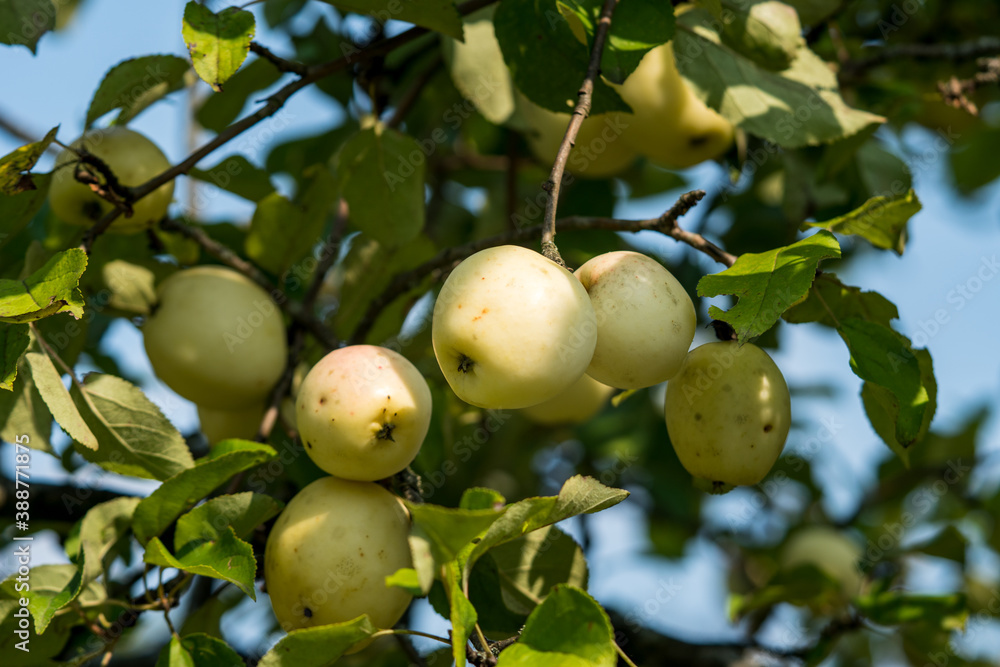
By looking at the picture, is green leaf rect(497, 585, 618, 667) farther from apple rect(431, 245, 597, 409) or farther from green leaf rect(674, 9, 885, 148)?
green leaf rect(674, 9, 885, 148)

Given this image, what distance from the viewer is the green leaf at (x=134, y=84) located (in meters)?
1.35

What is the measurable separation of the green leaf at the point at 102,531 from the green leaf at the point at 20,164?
49cm

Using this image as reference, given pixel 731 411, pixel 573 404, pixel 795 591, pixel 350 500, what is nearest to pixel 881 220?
pixel 731 411

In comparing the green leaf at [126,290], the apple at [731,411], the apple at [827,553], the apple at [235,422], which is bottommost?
the apple at [827,553]

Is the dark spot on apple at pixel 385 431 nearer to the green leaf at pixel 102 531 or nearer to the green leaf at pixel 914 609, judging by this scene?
the green leaf at pixel 102 531

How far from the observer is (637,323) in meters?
0.97

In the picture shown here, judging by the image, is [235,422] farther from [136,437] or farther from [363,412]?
[363,412]

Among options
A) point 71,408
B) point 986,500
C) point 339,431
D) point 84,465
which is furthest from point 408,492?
A: point 986,500

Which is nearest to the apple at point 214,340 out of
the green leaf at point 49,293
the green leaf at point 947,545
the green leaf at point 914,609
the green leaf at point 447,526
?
the green leaf at point 49,293

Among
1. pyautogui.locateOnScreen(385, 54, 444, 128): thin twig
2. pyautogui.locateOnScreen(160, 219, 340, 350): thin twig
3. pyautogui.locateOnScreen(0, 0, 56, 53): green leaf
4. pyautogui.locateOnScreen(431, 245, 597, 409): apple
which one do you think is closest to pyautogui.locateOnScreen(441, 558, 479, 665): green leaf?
pyautogui.locateOnScreen(431, 245, 597, 409): apple

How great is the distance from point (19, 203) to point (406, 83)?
3.40 ft

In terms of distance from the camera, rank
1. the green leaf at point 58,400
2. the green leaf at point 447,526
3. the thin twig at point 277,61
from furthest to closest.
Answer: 1. the thin twig at point 277,61
2. the green leaf at point 58,400
3. the green leaf at point 447,526

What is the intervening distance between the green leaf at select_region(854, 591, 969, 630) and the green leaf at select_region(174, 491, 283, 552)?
1370 mm

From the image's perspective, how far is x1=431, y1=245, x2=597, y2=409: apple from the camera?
0.89m
